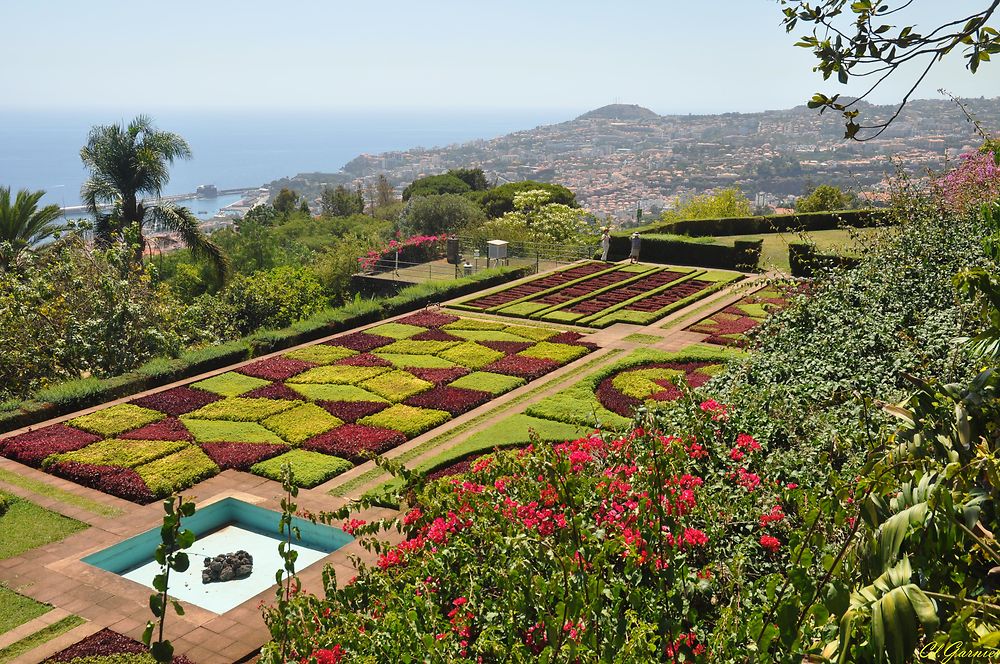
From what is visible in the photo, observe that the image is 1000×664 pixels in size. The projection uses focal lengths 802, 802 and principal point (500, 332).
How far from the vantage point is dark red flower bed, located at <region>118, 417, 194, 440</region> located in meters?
14.7

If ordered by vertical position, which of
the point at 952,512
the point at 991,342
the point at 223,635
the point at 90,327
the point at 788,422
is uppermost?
the point at 991,342

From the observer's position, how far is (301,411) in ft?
52.9

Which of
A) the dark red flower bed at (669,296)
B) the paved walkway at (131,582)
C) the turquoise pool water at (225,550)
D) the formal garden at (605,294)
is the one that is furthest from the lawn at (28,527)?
the dark red flower bed at (669,296)

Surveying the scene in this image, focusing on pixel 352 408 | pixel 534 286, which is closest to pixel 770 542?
pixel 352 408

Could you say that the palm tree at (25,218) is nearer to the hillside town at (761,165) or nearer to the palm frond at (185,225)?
the palm frond at (185,225)

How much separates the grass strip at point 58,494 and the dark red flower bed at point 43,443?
466mm

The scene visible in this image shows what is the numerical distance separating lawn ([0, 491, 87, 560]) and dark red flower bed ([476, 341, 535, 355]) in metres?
10.9

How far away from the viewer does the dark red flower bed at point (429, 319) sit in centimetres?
2295

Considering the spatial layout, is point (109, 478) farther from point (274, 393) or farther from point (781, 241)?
point (781, 241)

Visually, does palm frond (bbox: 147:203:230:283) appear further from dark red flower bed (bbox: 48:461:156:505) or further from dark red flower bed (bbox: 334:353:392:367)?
dark red flower bed (bbox: 48:461:156:505)

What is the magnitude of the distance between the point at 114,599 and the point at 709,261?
25.2 metres

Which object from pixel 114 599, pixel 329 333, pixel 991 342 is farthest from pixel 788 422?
pixel 329 333

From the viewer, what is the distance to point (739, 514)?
621 cm

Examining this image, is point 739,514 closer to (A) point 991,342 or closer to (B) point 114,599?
(A) point 991,342
